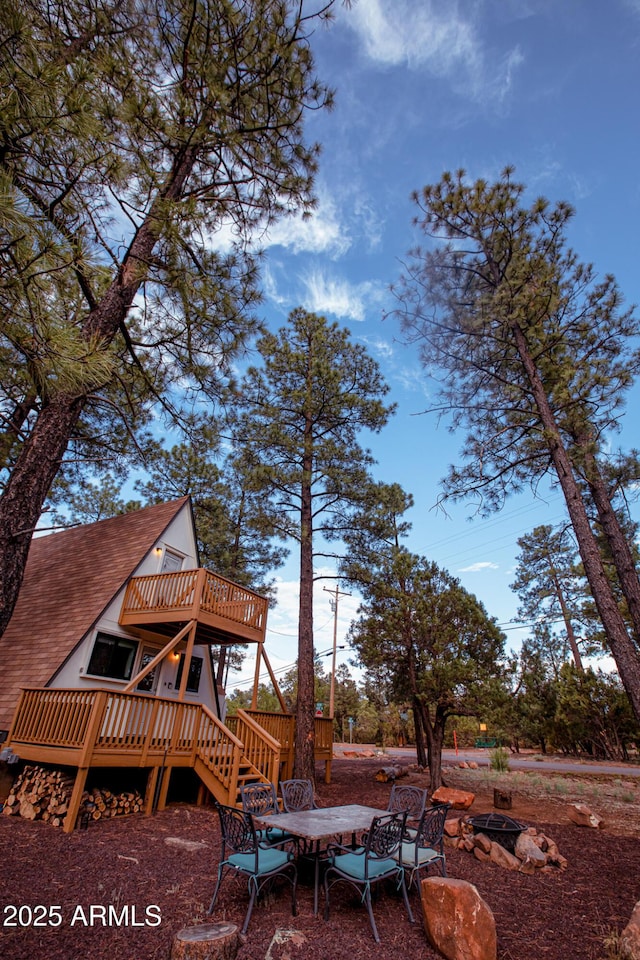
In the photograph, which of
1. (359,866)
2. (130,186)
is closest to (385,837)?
(359,866)

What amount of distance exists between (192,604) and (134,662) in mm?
2415

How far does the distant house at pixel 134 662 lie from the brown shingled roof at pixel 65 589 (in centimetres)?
4

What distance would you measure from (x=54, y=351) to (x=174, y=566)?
9152 mm

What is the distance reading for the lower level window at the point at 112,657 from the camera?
8758mm

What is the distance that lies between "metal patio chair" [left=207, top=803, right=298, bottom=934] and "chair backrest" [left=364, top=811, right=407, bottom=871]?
708mm

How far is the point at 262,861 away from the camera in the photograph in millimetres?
3598

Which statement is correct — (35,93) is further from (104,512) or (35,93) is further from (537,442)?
(104,512)

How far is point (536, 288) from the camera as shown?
759 cm

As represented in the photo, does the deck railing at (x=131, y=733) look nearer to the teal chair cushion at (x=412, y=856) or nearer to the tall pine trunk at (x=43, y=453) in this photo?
the tall pine trunk at (x=43, y=453)

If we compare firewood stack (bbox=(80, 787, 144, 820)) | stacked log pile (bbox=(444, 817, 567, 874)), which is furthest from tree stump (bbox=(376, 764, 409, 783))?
firewood stack (bbox=(80, 787, 144, 820))

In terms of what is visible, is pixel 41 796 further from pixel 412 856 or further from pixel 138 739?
pixel 412 856

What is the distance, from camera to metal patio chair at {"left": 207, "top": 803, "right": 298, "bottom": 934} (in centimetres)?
338

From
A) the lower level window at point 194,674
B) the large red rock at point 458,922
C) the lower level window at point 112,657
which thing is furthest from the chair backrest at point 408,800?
the lower level window at point 194,674

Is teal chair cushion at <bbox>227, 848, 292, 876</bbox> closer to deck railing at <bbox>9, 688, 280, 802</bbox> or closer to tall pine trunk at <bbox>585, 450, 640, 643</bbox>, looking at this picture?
deck railing at <bbox>9, 688, 280, 802</bbox>
